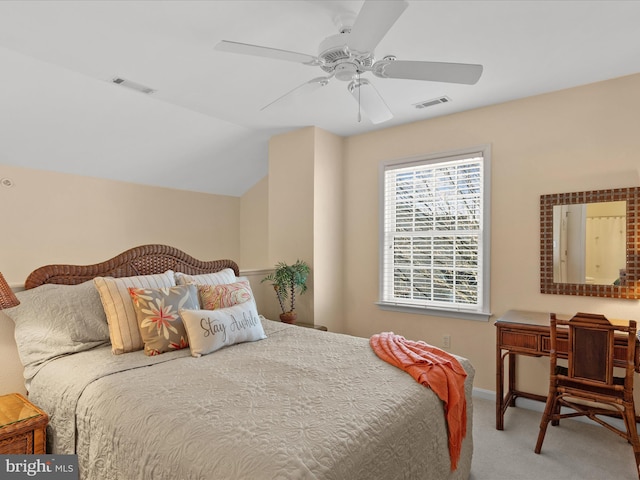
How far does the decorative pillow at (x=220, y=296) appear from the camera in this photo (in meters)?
2.60

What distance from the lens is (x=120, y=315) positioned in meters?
2.29

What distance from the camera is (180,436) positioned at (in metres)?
1.38

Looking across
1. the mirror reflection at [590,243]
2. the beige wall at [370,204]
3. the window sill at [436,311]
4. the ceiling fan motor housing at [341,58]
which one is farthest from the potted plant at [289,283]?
the mirror reflection at [590,243]

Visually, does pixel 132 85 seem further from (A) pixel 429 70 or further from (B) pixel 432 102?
(B) pixel 432 102

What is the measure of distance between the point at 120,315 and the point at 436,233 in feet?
9.07

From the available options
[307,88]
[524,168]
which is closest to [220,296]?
[307,88]

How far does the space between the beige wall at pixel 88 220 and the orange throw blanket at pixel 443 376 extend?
3.31 m

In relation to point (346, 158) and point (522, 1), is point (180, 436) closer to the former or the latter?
point (522, 1)

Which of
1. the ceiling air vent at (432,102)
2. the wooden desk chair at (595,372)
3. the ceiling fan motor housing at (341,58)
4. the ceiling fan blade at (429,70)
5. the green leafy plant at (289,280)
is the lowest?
the wooden desk chair at (595,372)

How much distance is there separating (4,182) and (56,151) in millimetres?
564

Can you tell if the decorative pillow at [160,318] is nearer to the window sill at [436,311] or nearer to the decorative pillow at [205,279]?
the decorative pillow at [205,279]

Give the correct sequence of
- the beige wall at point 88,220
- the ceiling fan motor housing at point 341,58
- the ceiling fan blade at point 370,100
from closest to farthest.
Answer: the ceiling fan motor housing at point 341,58, the ceiling fan blade at point 370,100, the beige wall at point 88,220

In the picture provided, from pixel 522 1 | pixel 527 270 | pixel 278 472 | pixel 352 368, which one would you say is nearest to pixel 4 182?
pixel 352 368

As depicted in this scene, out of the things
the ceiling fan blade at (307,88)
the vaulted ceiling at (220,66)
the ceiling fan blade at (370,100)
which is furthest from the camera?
the ceiling fan blade at (370,100)
